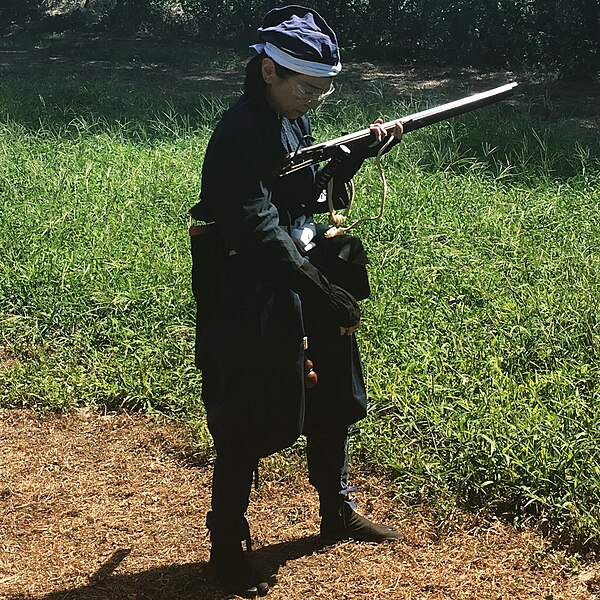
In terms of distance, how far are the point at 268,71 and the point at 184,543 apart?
1.81 m

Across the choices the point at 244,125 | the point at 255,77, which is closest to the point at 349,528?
the point at 244,125

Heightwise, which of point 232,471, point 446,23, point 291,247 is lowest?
point 232,471

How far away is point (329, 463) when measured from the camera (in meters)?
3.31

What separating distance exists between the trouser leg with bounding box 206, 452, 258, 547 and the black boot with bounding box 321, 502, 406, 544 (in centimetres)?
40

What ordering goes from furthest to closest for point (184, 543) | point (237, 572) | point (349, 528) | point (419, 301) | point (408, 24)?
point (408, 24)
point (419, 301)
point (184, 543)
point (349, 528)
point (237, 572)

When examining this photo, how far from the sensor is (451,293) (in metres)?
5.29

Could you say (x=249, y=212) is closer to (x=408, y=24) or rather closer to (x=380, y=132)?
(x=380, y=132)

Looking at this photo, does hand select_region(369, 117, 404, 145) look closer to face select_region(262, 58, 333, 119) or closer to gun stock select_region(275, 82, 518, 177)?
gun stock select_region(275, 82, 518, 177)

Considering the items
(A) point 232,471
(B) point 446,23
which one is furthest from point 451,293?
(B) point 446,23

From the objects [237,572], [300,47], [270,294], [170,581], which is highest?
[300,47]

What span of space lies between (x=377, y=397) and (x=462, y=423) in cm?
47

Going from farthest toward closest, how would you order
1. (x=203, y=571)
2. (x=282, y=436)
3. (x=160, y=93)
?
(x=160, y=93) < (x=203, y=571) < (x=282, y=436)

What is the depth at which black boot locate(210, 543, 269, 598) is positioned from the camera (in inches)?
126

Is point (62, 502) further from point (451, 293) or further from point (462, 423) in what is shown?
point (451, 293)
